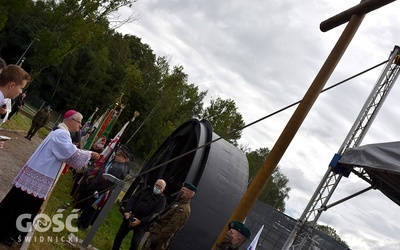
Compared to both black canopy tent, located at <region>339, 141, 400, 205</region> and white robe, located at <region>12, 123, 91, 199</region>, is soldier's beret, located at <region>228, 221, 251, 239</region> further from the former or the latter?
black canopy tent, located at <region>339, 141, 400, 205</region>

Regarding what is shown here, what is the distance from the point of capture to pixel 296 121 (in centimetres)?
558

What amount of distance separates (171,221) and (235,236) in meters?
1.92

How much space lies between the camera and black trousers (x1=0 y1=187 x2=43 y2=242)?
595 cm

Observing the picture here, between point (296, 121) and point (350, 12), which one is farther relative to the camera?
point (350, 12)

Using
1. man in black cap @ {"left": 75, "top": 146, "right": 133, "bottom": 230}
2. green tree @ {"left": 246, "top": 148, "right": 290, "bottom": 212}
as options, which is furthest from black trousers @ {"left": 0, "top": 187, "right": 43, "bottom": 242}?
green tree @ {"left": 246, "top": 148, "right": 290, "bottom": 212}

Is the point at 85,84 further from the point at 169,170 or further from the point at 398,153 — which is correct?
the point at 398,153

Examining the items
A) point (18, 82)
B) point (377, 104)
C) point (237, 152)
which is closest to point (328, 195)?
point (377, 104)

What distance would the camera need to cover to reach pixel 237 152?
12258mm

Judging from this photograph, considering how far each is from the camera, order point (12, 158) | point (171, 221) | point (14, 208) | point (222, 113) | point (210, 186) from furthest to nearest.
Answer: point (222, 113) < point (12, 158) < point (210, 186) < point (171, 221) < point (14, 208)

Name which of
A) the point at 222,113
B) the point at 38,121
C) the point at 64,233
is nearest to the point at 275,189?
the point at 222,113

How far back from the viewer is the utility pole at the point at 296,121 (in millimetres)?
5422

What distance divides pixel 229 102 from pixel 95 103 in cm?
1531

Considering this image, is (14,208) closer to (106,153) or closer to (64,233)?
(64,233)

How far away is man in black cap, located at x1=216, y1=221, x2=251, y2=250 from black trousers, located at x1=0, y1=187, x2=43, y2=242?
7.77 feet
